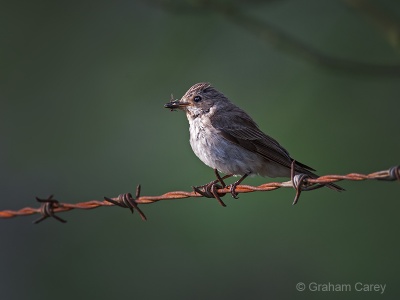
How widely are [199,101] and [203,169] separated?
4676 mm

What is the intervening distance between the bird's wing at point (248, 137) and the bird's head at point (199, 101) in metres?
0.17

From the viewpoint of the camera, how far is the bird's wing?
6844 millimetres

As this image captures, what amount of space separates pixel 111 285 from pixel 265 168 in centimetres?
562

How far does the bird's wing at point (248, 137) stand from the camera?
6844 mm

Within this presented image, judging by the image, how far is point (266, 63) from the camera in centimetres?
1460

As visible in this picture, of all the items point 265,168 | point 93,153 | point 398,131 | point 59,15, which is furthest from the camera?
point 59,15

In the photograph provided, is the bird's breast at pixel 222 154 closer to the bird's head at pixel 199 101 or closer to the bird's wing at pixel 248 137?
the bird's wing at pixel 248 137

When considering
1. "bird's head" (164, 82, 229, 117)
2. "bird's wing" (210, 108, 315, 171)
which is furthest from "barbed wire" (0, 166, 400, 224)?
"bird's head" (164, 82, 229, 117)

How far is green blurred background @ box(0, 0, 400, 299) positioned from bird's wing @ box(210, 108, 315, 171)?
2049 mm

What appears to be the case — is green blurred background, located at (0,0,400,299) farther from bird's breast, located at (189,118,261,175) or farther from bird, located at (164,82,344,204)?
bird's breast, located at (189,118,261,175)

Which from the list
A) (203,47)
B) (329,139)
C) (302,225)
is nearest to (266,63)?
(203,47)

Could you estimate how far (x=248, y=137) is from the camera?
6980mm

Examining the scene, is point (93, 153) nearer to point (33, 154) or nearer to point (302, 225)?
point (33, 154)

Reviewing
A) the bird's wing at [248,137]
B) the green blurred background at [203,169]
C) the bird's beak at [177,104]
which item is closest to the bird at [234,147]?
the bird's wing at [248,137]
